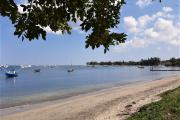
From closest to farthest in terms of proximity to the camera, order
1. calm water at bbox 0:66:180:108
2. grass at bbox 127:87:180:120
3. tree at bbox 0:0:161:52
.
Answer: tree at bbox 0:0:161:52
grass at bbox 127:87:180:120
calm water at bbox 0:66:180:108

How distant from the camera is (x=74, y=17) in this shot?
552 cm

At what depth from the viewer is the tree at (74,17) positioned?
523cm

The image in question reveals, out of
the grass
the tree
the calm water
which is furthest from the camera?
the calm water

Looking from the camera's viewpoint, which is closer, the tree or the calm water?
the tree

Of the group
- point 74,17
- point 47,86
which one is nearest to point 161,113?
point 74,17

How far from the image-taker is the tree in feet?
17.2

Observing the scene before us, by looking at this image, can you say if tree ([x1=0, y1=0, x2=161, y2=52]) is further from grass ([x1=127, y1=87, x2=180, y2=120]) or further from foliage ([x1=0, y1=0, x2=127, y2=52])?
grass ([x1=127, y1=87, x2=180, y2=120])

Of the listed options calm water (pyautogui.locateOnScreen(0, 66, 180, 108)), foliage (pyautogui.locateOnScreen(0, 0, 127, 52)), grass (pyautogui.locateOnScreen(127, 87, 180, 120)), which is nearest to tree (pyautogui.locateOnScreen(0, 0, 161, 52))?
foliage (pyautogui.locateOnScreen(0, 0, 127, 52))

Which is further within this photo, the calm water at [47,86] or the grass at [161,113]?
the calm water at [47,86]

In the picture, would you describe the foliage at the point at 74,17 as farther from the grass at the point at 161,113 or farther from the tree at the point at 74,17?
the grass at the point at 161,113

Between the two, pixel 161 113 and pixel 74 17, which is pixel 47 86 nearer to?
pixel 161 113

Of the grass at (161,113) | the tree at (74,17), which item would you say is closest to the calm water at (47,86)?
the grass at (161,113)

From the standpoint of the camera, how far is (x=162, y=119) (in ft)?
46.0

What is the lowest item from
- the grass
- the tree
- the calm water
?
the calm water
